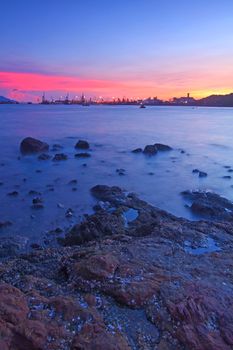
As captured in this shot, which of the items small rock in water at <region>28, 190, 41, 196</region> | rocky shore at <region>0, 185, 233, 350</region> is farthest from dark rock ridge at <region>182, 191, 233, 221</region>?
small rock in water at <region>28, 190, 41, 196</region>

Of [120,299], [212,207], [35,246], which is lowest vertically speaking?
[35,246]

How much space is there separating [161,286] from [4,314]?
2.73m

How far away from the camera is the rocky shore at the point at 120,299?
5008 millimetres

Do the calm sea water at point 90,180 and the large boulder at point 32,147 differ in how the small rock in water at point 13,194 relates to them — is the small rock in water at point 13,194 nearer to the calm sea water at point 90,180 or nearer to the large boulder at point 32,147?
the calm sea water at point 90,180

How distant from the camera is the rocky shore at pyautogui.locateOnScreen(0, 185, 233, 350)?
5.01 m

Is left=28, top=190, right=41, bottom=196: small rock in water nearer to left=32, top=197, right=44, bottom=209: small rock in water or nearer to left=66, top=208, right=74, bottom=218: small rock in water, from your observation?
left=32, top=197, right=44, bottom=209: small rock in water

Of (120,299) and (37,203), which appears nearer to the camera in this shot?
(120,299)

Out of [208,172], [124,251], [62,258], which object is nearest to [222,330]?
[124,251]

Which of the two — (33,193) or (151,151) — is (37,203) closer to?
(33,193)

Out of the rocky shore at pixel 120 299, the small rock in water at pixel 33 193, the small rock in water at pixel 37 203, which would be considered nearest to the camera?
the rocky shore at pixel 120 299

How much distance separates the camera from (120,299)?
597 cm

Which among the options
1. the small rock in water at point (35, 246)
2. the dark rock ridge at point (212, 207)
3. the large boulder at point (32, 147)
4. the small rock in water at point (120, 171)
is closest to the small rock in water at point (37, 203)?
the small rock in water at point (35, 246)

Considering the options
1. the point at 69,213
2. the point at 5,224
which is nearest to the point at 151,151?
the point at 69,213

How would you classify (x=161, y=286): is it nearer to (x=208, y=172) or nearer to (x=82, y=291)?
(x=82, y=291)
